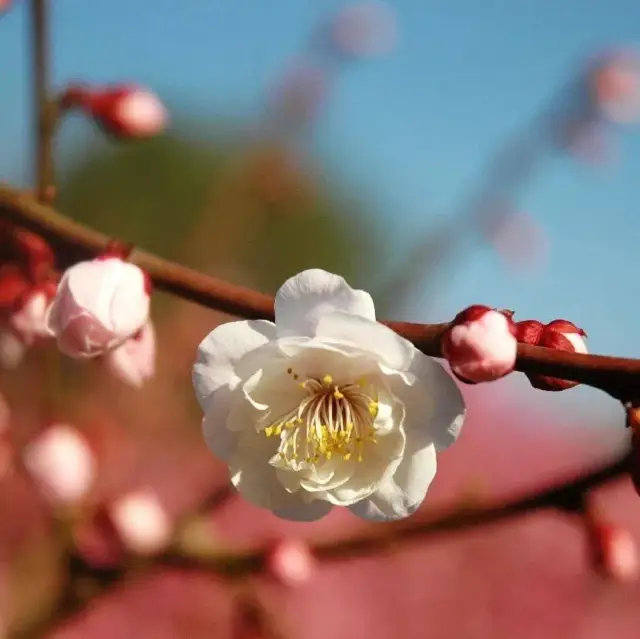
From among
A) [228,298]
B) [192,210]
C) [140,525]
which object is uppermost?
[228,298]

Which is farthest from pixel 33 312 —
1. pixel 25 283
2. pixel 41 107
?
pixel 41 107

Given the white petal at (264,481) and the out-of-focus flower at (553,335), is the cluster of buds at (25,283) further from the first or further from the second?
the out-of-focus flower at (553,335)

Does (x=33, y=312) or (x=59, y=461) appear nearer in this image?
(x=33, y=312)

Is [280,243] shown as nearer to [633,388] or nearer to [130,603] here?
[130,603]

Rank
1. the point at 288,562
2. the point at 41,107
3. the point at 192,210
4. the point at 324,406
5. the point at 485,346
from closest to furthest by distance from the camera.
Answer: the point at 485,346, the point at 324,406, the point at 41,107, the point at 288,562, the point at 192,210

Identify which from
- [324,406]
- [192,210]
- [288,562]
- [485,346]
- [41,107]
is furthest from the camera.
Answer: [192,210]

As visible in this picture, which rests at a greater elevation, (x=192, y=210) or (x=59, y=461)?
(x=59, y=461)

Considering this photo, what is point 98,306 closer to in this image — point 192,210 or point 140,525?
point 140,525
